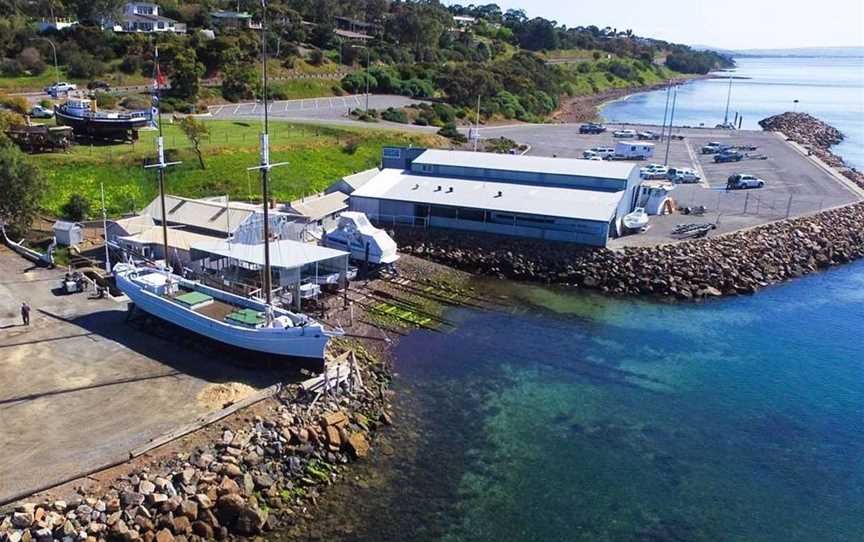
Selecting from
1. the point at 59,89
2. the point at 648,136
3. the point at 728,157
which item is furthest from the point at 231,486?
the point at 648,136

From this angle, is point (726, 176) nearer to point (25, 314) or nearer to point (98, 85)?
point (25, 314)

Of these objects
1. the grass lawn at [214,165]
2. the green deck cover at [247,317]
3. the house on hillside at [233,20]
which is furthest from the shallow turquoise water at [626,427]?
the house on hillside at [233,20]

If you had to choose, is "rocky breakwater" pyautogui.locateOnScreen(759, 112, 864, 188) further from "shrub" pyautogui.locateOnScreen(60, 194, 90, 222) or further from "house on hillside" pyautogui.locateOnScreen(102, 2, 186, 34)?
"house on hillside" pyautogui.locateOnScreen(102, 2, 186, 34)

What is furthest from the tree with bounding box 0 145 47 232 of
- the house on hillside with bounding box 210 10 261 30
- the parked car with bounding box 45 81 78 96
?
the house on hillside with bounding box 210 10 261 30

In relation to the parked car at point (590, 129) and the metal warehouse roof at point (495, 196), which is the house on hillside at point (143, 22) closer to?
the parked car at point (590, 129)

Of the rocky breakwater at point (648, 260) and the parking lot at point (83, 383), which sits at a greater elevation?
the rocky breakwater at point (648, 260)
